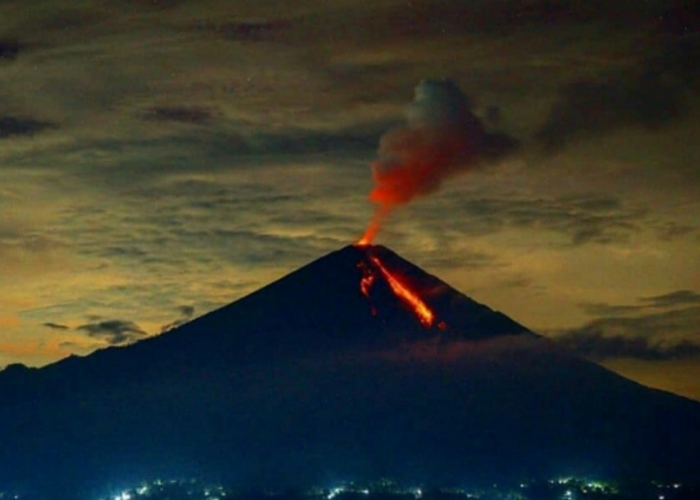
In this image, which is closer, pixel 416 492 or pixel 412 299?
pixel 416 492

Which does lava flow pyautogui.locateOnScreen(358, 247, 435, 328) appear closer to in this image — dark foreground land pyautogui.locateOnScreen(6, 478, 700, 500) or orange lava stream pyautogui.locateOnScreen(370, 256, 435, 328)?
orange lava stream pyautogui.locateOnScreen(370, 256, 435, 328)

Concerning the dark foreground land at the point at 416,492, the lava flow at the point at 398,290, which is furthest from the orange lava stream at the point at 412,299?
the dark foreground land at the point at 416,492

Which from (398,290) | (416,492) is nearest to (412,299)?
(398,290)

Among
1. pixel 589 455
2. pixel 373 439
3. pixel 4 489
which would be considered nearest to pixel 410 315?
pixel 373 439

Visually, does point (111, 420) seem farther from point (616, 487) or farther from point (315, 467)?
point (616, 487)

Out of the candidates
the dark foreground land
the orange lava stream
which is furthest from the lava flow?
the dark foreground land

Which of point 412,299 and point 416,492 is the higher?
point 412,299

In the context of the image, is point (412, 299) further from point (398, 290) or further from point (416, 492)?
point (416, 492)

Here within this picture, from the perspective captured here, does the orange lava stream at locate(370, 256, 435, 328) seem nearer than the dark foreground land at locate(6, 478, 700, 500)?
No
